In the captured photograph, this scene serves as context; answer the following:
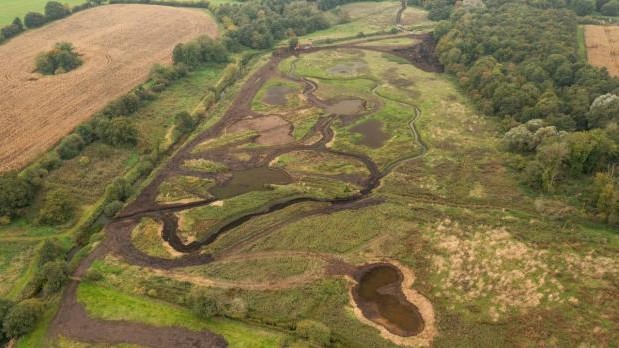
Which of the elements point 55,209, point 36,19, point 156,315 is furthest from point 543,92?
point 36,19

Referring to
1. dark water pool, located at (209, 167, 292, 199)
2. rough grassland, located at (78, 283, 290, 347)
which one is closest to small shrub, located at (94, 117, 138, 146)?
dark water pool, located at (209, 167, 292, 199)

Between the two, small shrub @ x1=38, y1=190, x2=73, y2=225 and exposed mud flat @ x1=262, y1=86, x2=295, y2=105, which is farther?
exposed mud flat @ x1=262, y1=86, x2=295, y2=105

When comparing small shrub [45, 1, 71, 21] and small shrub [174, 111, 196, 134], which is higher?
small shrub [45, 1, 71, 21]

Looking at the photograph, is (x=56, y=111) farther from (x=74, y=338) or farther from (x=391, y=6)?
(x=391, y=6)

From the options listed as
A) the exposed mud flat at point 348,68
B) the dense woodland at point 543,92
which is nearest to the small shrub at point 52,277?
the dense woodland at point 543,92

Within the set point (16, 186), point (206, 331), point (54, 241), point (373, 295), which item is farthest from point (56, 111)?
point (373, 295)

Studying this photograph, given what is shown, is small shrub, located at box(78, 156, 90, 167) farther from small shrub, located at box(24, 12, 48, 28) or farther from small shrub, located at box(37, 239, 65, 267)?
small shrub, located at box(24, 12, 48, 28)

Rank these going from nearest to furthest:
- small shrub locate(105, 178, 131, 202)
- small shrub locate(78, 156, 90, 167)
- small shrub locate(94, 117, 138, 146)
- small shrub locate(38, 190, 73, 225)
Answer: small shrub locate(38, 190, 73, 225), small shrub locate(105, 178, 131, 202), small shrub locate(78, 156, 90, 167), small shrub locate(94, 117, 138, 146)

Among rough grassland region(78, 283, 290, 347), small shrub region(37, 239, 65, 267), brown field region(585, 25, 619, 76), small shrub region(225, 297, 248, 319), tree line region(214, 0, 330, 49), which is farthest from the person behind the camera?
tree line region(214, 0, 330, 49)
